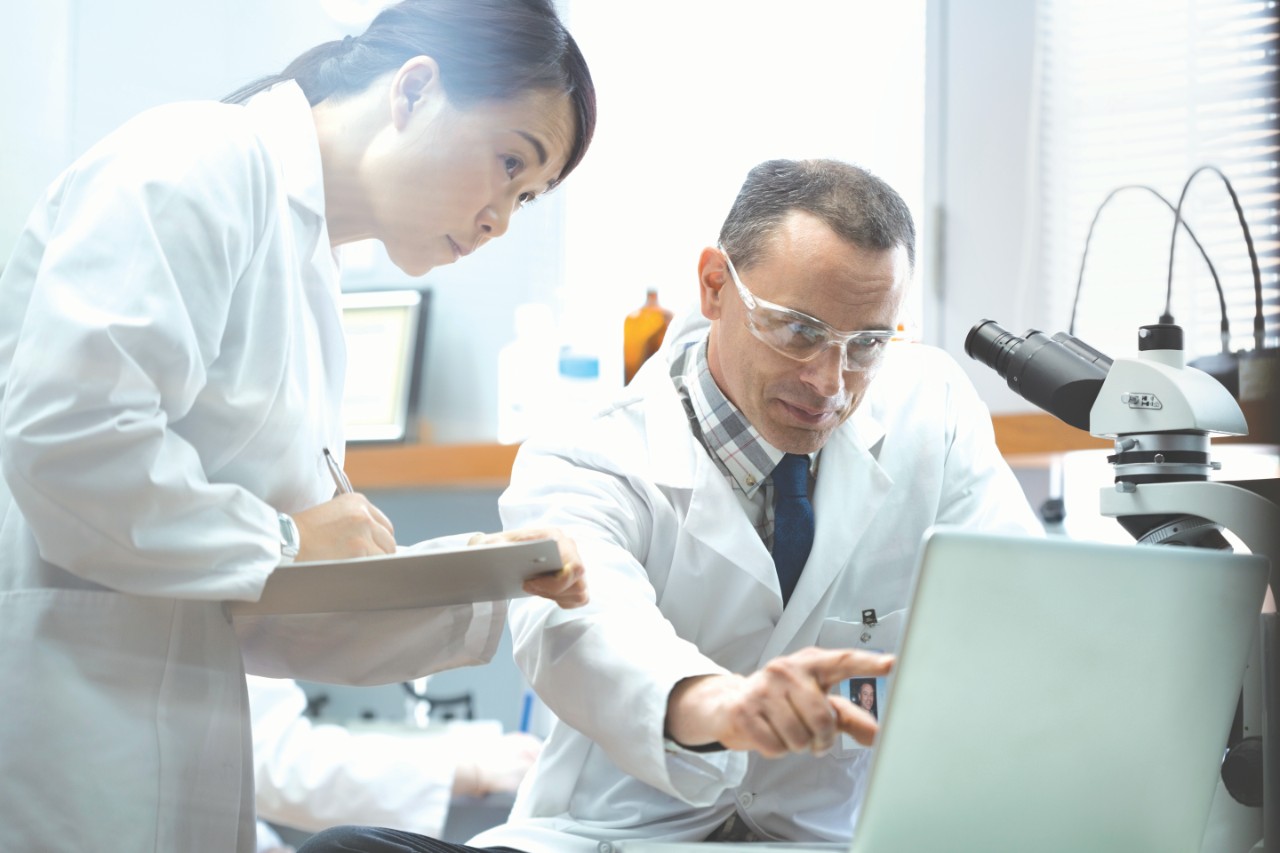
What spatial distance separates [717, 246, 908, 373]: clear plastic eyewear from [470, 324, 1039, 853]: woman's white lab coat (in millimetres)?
140

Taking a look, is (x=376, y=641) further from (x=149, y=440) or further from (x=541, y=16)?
(x=541, y=16)

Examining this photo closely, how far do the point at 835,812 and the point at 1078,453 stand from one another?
1.03 metres

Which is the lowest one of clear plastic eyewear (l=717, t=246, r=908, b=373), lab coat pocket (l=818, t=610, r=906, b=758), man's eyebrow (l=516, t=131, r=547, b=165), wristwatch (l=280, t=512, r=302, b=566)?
lab coat pocket (l=818, t=610, r=906, b=758)

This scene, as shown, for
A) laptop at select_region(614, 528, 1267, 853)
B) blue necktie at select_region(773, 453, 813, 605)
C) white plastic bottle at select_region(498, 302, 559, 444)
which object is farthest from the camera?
white plastic bottle at select_region(498, 302, 559, 444)

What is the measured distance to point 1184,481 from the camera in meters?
1.09

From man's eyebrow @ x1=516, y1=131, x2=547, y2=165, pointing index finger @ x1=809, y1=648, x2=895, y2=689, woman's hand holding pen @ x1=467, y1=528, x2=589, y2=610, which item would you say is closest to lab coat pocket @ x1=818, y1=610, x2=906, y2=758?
woman's hand holding pen @ x1=467, y1=528, x2=589, y2=610

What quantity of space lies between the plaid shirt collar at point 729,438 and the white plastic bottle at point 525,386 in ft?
2.27

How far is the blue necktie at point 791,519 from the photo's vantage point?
1308 millimetres

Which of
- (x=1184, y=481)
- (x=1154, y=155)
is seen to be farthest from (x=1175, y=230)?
(x=1184, y=481)

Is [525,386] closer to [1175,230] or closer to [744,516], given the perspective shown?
[744,516]

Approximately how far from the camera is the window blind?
1530 millimetres

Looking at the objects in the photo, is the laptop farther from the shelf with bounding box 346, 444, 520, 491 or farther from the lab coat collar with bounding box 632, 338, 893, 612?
the shelf with bounding box 346, 444, 520, 491

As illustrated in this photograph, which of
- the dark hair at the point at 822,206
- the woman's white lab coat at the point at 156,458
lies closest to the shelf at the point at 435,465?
the dark hair at the point at 822,206

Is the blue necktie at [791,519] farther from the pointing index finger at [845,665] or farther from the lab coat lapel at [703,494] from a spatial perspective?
the pointing index finger at [845,665]
